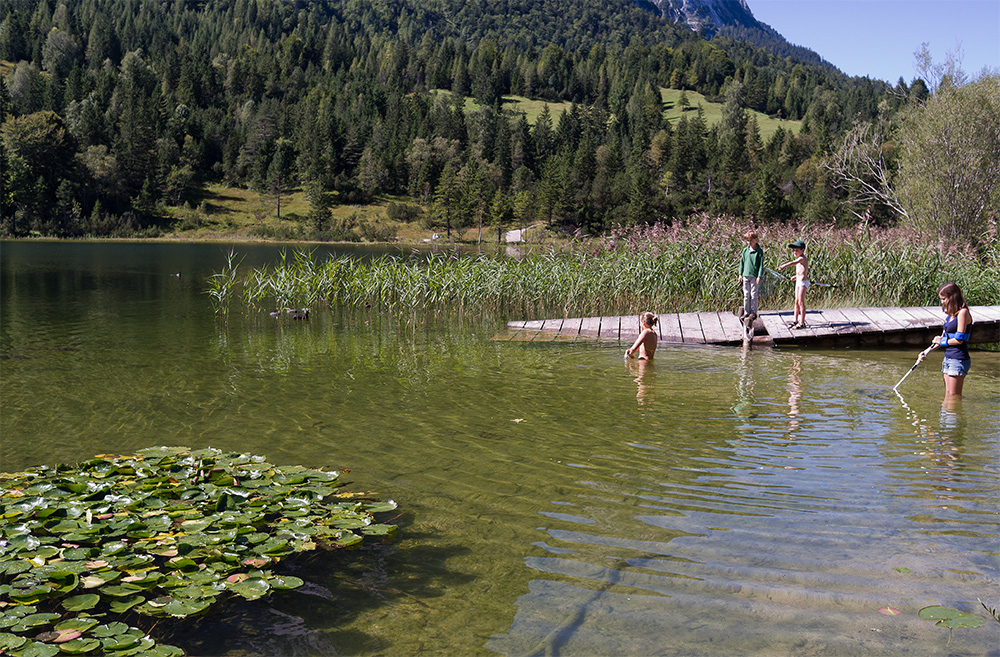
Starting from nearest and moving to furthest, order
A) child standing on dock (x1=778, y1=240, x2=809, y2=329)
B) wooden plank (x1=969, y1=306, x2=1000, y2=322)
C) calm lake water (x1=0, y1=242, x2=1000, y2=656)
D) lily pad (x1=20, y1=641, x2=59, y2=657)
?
lily pad (x1=20, y1=641, x2=59, y2=657) < calm lake water (x1=0, y1=242, x2=1000, y2=656) < wooden plank (x1=969, y1=306, x2=1000, y2=322) < child standing on dock (x1=778, y1=240, x2=809, y2=329)

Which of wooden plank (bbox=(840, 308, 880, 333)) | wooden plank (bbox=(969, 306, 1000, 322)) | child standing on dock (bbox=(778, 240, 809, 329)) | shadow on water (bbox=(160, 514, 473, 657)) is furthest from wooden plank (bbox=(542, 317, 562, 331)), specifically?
shadow on water (bbox=(160, 514, 473, 657))

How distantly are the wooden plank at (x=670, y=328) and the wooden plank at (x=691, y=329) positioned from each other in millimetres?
84

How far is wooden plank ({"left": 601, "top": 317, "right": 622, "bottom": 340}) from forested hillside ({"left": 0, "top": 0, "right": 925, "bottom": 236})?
68902 millimetres

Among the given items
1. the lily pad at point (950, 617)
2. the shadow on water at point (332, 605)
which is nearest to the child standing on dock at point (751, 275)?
the lily pad at point (950, 617)

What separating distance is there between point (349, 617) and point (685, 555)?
6.64 ft

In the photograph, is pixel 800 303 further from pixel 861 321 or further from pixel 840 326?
pixel 861 321

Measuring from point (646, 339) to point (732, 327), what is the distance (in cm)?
319

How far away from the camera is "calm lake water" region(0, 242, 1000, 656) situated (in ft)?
12.2

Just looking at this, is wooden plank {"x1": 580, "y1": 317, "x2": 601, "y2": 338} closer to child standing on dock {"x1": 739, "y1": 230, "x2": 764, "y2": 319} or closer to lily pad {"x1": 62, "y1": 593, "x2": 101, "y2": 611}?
child standing on dock {"x1": 739, "y1": 230, "x2": 764, "y2": 319}

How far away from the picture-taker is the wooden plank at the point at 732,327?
547 inches

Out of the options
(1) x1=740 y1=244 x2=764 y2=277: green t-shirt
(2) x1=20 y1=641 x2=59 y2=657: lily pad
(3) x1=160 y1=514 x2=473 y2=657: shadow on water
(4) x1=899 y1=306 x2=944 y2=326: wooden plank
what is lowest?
(3) x1=160 y1=514 x2=473 y2=657: shadow on water

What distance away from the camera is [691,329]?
14.3 meters

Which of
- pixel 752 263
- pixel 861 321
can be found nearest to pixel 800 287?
pixel 752 263

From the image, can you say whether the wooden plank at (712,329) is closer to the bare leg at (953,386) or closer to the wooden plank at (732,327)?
the wooden plank at (732,327)
